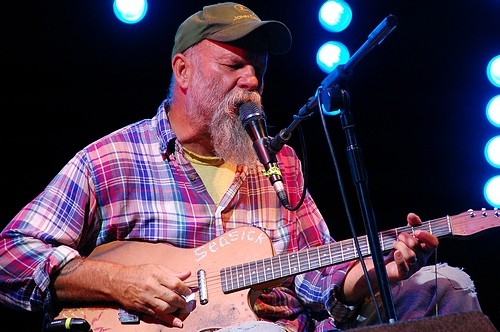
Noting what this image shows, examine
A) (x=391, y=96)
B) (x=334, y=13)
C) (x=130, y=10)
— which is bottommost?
(x=391, y=96)

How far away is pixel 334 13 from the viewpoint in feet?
16.1

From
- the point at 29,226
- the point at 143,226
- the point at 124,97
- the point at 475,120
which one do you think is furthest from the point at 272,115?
the point at 29,226

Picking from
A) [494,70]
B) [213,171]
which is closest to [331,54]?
[494,70]

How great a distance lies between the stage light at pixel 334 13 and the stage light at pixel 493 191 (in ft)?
4.60

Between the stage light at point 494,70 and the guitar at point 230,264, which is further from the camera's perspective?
the stage light at point 494,70

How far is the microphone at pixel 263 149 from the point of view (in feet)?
9.23

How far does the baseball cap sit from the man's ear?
0.04 meters

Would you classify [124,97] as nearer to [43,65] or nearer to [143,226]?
[43,65]

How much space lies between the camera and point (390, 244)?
3078 mm

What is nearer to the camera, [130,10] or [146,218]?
[146,218]

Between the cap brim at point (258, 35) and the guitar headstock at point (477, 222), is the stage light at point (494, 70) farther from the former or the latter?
the guitar headstock at point (477, 222)

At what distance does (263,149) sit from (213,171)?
3.14 ft

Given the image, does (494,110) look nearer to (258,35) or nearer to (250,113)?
(258,35)

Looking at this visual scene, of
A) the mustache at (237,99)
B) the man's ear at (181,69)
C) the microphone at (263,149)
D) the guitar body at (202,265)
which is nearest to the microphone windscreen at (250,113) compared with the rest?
the microphone at (263,149)
